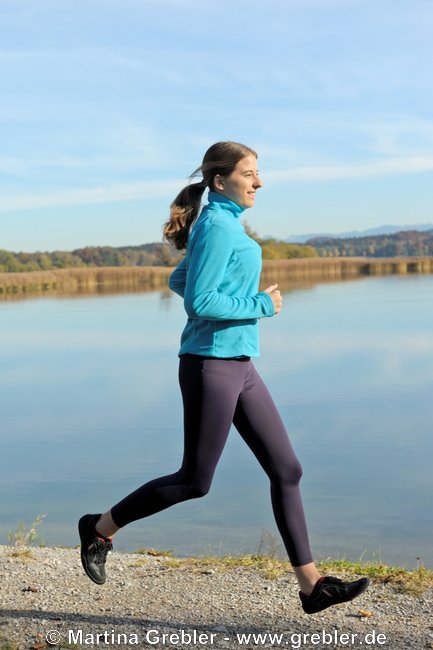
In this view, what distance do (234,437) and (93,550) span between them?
6.94 meters

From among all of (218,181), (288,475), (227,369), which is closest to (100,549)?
(288,475)

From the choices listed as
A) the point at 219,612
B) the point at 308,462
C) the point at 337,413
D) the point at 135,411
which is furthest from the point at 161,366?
the point at 219,612

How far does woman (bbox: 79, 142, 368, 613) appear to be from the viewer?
3.35m

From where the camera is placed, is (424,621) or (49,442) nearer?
(424,621)

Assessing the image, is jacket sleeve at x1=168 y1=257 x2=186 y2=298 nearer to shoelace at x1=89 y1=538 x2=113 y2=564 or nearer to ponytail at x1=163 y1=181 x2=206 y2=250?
ponytail at x1=163 y1=181 x2=206 y2=250

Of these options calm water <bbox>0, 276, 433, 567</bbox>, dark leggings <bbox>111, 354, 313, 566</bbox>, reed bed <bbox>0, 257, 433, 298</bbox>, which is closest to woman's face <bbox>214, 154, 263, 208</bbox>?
dark leggings <bbox>111, 354, 313, 566</bbox>

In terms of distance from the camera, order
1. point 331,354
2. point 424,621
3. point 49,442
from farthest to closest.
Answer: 1. point 331,354
2. point 49,442
3. point 424,621

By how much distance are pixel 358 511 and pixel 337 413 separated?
16.4ft

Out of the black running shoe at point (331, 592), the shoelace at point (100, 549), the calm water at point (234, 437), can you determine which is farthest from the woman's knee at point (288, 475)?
the calm water at point (234, 437)

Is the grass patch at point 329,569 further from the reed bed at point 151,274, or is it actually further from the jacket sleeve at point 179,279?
the reed bed at point 151,274

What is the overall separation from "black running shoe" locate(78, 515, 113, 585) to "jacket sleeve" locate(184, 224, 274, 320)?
98cm

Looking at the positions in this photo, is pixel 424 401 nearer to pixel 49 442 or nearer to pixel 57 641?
pixel 49 442

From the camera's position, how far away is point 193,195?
367 cm

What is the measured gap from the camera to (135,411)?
12789 millimetres
